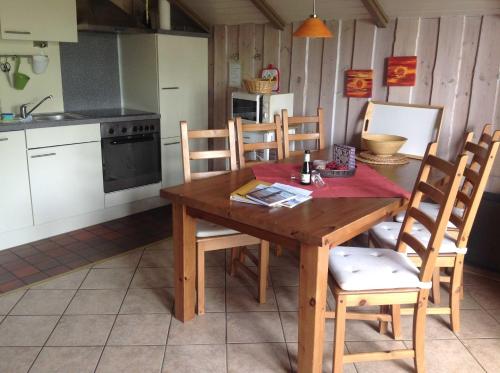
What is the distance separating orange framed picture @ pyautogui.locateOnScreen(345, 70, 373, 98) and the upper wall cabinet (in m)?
2.14

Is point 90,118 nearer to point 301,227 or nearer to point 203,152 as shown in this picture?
point 203,152

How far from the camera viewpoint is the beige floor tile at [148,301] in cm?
255

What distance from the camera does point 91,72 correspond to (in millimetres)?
4137

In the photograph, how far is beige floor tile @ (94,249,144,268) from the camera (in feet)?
10.0

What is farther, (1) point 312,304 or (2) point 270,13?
(2) point 270,13

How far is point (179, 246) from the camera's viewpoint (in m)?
2.32

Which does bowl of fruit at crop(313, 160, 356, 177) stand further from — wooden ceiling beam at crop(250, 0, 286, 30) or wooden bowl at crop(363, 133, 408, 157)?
wooden ceiling beam at crop(250, 0, 286, 30)

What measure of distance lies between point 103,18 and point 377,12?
2.15 meters

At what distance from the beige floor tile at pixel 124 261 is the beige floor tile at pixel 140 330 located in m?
0.63

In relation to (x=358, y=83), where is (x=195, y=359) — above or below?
below

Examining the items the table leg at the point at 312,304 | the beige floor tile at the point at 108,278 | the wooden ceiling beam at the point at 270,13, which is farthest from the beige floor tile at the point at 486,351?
the wooden ceiling beam at the point at 270,13

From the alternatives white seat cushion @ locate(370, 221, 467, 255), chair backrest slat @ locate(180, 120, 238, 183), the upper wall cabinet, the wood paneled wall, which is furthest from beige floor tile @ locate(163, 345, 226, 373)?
the upper wall cabinet

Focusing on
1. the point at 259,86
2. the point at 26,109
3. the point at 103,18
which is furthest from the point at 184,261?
the point at 103,18

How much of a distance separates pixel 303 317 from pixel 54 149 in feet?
7.76
